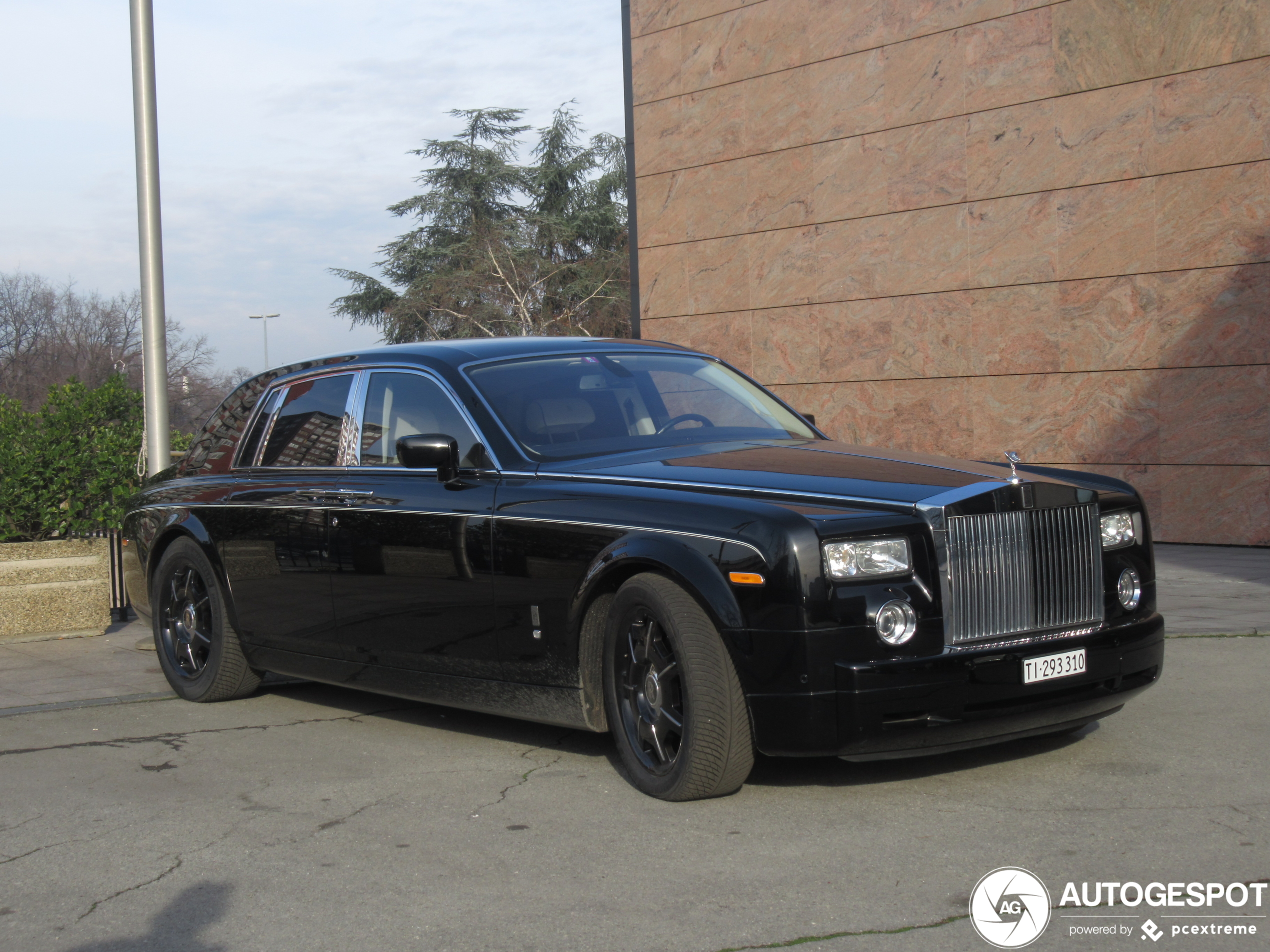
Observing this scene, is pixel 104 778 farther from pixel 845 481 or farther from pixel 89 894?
pixel 845 481

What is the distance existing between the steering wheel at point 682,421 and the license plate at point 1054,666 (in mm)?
1940

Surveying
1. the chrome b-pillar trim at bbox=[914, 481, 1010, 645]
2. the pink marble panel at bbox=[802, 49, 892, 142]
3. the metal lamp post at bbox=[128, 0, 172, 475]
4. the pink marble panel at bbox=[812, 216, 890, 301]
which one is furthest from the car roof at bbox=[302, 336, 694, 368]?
the pink marble panel at bbox=[802, 49, 892, 142]

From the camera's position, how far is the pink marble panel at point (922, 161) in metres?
15.7

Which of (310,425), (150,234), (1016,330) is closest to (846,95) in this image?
(1016,330)

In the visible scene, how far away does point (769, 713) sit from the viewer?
454 centimetres

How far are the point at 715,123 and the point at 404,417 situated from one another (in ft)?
42.7

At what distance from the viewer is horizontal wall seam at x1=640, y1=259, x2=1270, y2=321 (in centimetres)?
1377

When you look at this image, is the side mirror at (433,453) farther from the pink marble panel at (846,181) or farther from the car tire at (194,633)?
the pink marble panel at (846,181)

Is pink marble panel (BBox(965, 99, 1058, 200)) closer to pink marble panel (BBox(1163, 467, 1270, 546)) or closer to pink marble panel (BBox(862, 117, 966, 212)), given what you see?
pink marble panel (BBox(862, 117, 966, 212))

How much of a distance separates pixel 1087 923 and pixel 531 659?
2451 millimetres

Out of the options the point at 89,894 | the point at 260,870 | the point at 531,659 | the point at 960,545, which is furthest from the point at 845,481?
the point at 89,894

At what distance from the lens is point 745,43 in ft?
58.7

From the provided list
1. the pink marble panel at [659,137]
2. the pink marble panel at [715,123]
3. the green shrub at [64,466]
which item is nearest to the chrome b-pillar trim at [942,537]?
the green shrub at [64,466]

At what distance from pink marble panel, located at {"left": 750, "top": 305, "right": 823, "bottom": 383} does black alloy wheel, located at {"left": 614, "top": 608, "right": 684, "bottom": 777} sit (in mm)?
12550
